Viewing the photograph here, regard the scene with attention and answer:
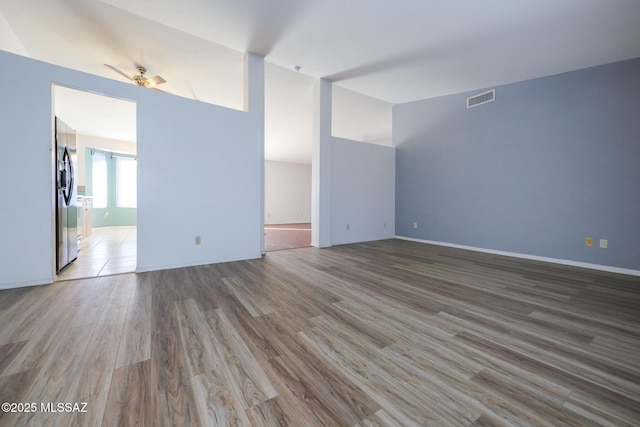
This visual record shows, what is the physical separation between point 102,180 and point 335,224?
280 inches

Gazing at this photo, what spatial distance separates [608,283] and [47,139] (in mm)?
6160

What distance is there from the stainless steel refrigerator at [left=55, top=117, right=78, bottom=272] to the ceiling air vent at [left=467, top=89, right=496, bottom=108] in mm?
5981

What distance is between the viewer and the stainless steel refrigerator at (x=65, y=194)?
261 cm

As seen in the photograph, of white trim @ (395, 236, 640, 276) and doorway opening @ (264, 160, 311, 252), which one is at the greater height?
doorway opening @ (264, 160, 311, 252)

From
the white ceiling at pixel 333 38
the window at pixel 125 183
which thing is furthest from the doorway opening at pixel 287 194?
the white ceiling at pixel 333 38

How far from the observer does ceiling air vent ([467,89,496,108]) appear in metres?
4.05

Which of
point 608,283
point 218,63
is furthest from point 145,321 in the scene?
point 608,283

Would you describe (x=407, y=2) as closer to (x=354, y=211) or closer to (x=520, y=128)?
(x=520, y=128)

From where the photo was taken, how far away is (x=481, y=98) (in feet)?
13.7

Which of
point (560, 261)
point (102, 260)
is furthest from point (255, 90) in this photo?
point (560, 261)

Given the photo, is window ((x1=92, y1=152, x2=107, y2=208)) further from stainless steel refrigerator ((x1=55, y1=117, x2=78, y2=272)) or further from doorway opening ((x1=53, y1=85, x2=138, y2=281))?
stainless steel refrigerator ((x1=55, y1=117, x2=78, y2=272))

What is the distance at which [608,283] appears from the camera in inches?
104

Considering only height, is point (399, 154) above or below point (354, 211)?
above

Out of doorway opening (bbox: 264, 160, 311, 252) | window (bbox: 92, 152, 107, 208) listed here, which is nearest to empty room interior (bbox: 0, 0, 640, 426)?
window (bbox: 92, 152, 107, 208)
